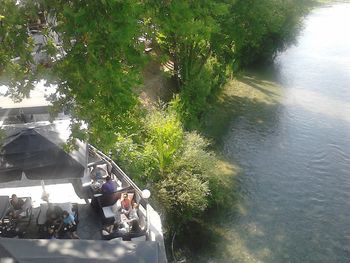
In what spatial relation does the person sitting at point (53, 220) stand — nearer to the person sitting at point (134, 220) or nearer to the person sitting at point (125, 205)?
the person sitting at point (125, 205)

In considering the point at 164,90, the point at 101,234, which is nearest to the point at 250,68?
the point at 164,90

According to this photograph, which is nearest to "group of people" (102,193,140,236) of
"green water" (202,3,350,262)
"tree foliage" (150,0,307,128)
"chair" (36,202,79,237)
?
"chair" (36,202,79,237)

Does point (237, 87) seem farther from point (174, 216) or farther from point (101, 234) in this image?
point (101, 234)

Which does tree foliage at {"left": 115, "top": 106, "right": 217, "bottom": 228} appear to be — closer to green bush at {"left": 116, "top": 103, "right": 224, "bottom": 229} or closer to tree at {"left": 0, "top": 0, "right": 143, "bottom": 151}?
green bush at {"left": 116, "top": 103, "right": 224, "bottom": 229}

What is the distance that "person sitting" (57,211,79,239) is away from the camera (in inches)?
390

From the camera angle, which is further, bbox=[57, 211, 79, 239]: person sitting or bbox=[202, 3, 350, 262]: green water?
bbox=[202, 3, 350, 262]: green water

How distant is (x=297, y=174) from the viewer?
56.7 ft

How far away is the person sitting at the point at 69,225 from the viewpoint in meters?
9.91

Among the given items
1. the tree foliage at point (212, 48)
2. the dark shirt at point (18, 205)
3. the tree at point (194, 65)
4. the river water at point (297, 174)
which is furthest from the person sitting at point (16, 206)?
the tree at point (194, 65)

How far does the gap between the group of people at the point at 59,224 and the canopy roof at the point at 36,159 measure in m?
1.11

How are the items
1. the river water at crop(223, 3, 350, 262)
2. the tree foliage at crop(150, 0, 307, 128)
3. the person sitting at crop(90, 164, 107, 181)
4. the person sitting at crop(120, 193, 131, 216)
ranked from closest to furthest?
the person sitting at crop(120, 193, 131, 216)
the person sitting at crop(90, 164, 107, 181)
the river water at crop(223, 3, 350, 262)
the tree foliage at crop(150, 0, 307, 128)

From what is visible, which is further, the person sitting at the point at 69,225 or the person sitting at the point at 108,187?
the person sitting at the point at 108,187

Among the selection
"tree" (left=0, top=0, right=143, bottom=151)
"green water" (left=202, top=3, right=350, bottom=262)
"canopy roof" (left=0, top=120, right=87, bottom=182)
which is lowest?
"green water" (left=202, top=3, right=350, bottom=262)

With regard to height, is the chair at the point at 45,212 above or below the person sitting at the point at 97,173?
below
